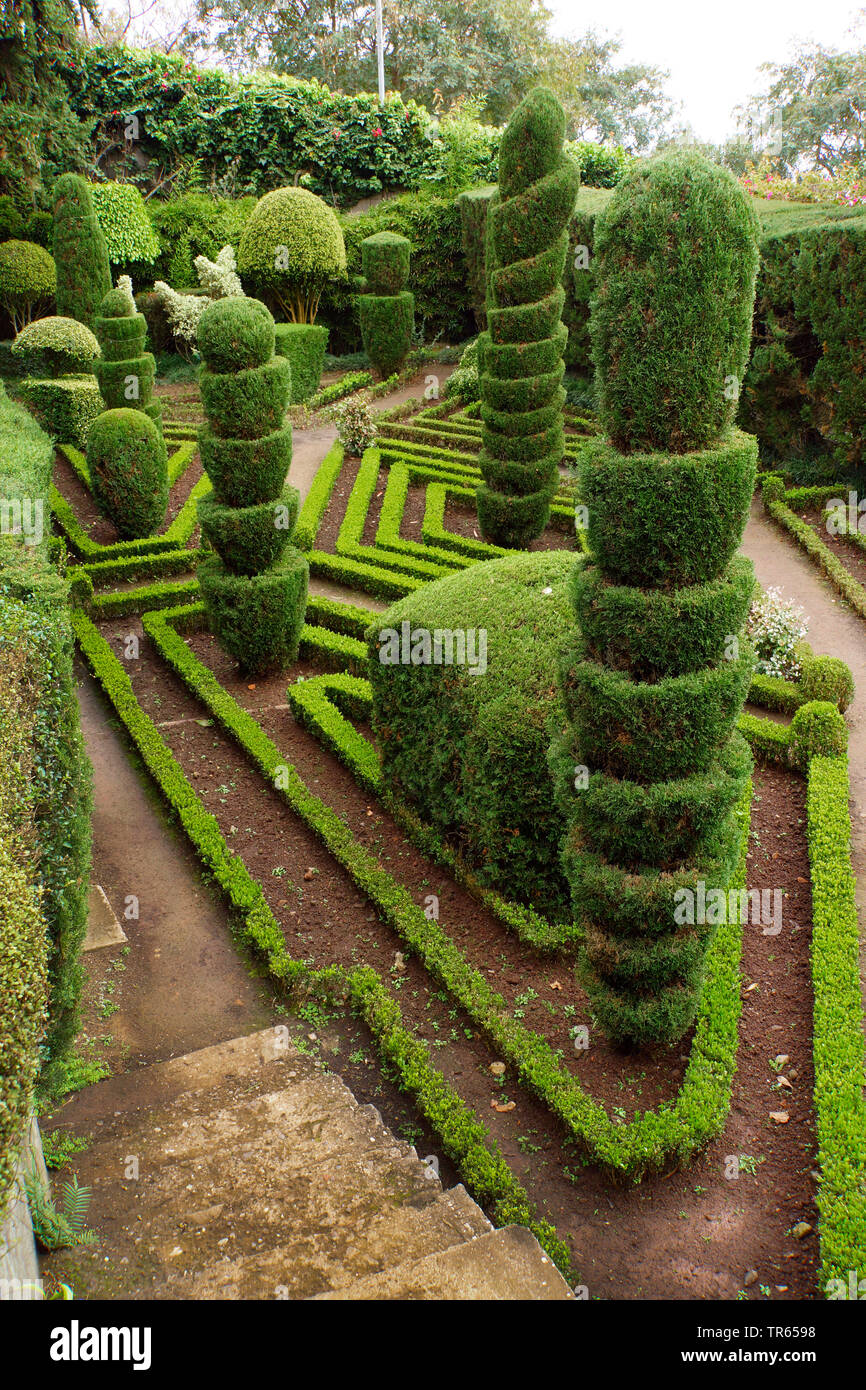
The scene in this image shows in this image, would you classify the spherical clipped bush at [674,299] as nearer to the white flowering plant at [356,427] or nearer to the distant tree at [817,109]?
the white flowering plant at [356,427]

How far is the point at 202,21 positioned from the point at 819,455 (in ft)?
121

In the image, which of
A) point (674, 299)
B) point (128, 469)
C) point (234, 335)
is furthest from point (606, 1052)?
point (128, 469)

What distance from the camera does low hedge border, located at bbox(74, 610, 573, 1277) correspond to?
17.8ft

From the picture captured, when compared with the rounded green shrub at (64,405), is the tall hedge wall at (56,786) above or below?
below

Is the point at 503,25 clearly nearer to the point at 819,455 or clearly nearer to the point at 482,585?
the point at 819,455

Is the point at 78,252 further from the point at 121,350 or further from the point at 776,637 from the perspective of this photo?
the point at 776,637

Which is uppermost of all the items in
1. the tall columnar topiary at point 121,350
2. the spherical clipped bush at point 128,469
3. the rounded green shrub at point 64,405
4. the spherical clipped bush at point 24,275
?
the spherical clipped bush at point 24,275

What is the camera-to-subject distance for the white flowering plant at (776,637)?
11203mm

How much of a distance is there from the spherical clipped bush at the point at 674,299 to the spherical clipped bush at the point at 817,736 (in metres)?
5.01

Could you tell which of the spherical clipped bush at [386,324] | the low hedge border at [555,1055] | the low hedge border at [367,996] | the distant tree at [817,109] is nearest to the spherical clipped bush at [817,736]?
the low hedge border at [555,1055]

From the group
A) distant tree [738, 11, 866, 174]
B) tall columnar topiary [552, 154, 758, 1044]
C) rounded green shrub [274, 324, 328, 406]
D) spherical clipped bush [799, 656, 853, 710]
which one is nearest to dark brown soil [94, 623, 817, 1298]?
tall columnar topiary [552, 154, 758, 1044]

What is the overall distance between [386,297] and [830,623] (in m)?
16.3

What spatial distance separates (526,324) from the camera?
13.8 m

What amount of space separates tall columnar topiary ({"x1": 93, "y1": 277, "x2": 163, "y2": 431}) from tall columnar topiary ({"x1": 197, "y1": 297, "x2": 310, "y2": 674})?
6298 mm
